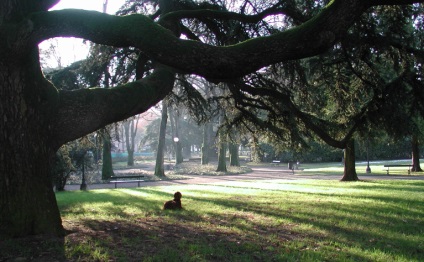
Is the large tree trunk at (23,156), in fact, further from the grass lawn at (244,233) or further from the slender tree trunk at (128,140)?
the slender tree trunk at (128,140)

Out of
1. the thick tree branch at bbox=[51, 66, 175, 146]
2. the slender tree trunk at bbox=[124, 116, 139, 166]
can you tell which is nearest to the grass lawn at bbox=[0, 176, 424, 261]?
the thick tree branch at bbox=[51, 66, 175, 146]

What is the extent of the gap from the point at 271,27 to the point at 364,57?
8.78 feet

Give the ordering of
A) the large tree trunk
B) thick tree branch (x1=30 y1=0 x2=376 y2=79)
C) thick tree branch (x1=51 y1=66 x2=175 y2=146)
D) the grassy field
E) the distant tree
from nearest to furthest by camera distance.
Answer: the grassy field < thick tree branch (x1=30 y1=0 x2=376 y2=79) < the large tree trunk < thick tree branch (x1=51 y1=66 x2=175 y2=146) < the distant tree

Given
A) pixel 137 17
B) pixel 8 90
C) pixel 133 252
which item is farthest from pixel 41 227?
pixel 137 17

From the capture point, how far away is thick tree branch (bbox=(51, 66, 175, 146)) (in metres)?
6.13

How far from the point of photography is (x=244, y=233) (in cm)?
623

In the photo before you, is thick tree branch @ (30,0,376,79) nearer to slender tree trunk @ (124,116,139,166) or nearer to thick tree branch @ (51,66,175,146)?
thick tree branch @ (51,66,175,146)

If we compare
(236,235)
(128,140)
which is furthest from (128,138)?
(236,235)

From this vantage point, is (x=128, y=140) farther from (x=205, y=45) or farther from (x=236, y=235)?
(x=205, y=45)

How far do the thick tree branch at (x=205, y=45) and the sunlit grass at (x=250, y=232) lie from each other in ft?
8.34

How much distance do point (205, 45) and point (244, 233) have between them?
3262 mm

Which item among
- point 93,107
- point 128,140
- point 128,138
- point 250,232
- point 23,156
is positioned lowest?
point 250,232

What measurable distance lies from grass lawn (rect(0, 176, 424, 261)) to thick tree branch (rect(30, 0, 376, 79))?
2564mm

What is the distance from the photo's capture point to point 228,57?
16.4ft
